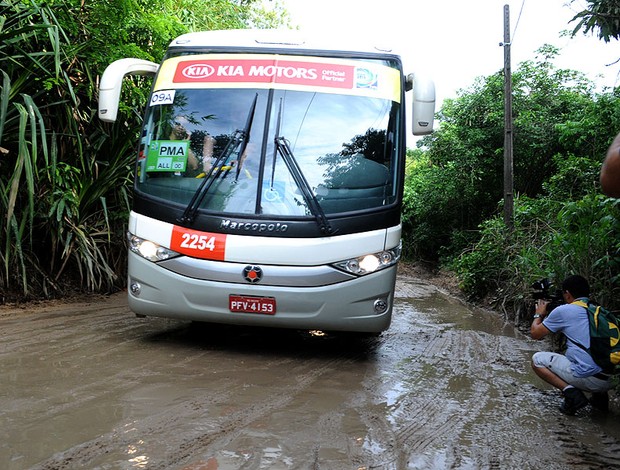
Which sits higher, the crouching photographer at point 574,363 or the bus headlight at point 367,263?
the bus headlight at point 367,263

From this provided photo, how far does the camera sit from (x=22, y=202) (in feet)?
24.0

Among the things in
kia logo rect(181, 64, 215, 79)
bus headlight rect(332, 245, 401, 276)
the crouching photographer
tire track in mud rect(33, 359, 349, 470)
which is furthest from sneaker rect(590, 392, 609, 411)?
kia logo rect(181, 64, 215, 79)

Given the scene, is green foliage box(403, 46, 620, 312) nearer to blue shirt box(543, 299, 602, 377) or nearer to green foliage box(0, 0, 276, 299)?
blue shirt box(543, 299, 602, 377)

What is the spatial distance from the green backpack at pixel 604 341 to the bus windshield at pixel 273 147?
1.93 metres

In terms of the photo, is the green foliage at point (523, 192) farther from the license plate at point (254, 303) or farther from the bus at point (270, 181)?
the license plate at point (254, 303)

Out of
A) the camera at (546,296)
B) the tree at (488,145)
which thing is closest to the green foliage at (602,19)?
the camera at (546,296)

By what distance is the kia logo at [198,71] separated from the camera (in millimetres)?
5910

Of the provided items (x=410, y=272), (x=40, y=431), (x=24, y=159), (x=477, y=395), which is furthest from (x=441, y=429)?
(x=410, y=272)

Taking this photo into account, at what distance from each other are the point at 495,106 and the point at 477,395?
13483 mm

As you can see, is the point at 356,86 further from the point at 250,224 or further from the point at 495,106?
the point at 495,106

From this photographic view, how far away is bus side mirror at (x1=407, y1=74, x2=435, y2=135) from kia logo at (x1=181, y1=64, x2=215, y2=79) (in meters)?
Result: 1.83

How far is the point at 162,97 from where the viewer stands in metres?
5.95

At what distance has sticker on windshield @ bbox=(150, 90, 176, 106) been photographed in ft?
19.4

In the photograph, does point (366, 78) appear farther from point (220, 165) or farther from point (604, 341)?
point (604, 341)
